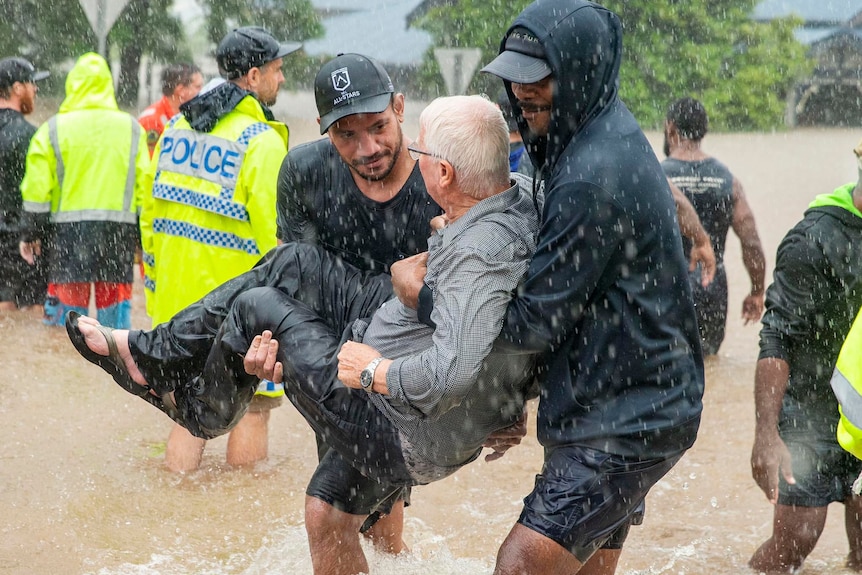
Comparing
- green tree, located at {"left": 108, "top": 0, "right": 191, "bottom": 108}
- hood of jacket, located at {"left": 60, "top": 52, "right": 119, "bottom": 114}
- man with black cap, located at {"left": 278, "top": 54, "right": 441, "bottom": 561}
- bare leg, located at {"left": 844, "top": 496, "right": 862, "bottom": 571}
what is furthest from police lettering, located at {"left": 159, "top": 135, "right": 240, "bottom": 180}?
green tree, located at {"left": 108, "top": 0, "right": 191, "bottom": 108}

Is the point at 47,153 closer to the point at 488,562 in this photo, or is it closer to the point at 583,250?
the point at 488,562

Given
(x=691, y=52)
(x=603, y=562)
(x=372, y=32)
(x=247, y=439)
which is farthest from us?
(x=372, y=32)

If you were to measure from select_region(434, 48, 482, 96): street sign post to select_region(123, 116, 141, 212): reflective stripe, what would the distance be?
15.2ft

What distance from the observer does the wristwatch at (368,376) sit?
3322 mm

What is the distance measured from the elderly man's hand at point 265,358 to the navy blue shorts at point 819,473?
2.46 meters

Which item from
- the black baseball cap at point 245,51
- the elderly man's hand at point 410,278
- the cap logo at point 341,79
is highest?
the cap logo at point 341,79

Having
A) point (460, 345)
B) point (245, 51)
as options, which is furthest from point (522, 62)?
point (245, 51)

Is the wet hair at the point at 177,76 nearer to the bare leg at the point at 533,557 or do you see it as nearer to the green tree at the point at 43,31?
the bare leg at the point at 533,557

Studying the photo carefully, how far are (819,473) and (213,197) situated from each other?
3.52 metres

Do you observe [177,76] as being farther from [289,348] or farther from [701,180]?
[289,348]

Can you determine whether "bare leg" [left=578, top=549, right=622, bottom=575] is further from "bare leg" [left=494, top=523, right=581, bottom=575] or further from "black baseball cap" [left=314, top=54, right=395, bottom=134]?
"black baseball cap" [left=314, top=54, right=395, bottom=134]

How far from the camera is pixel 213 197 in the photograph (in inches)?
238

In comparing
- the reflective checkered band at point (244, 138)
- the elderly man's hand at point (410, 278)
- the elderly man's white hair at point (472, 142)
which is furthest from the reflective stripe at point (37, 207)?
the elderly man's white hair at point (472, 142)

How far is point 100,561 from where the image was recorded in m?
5.18
